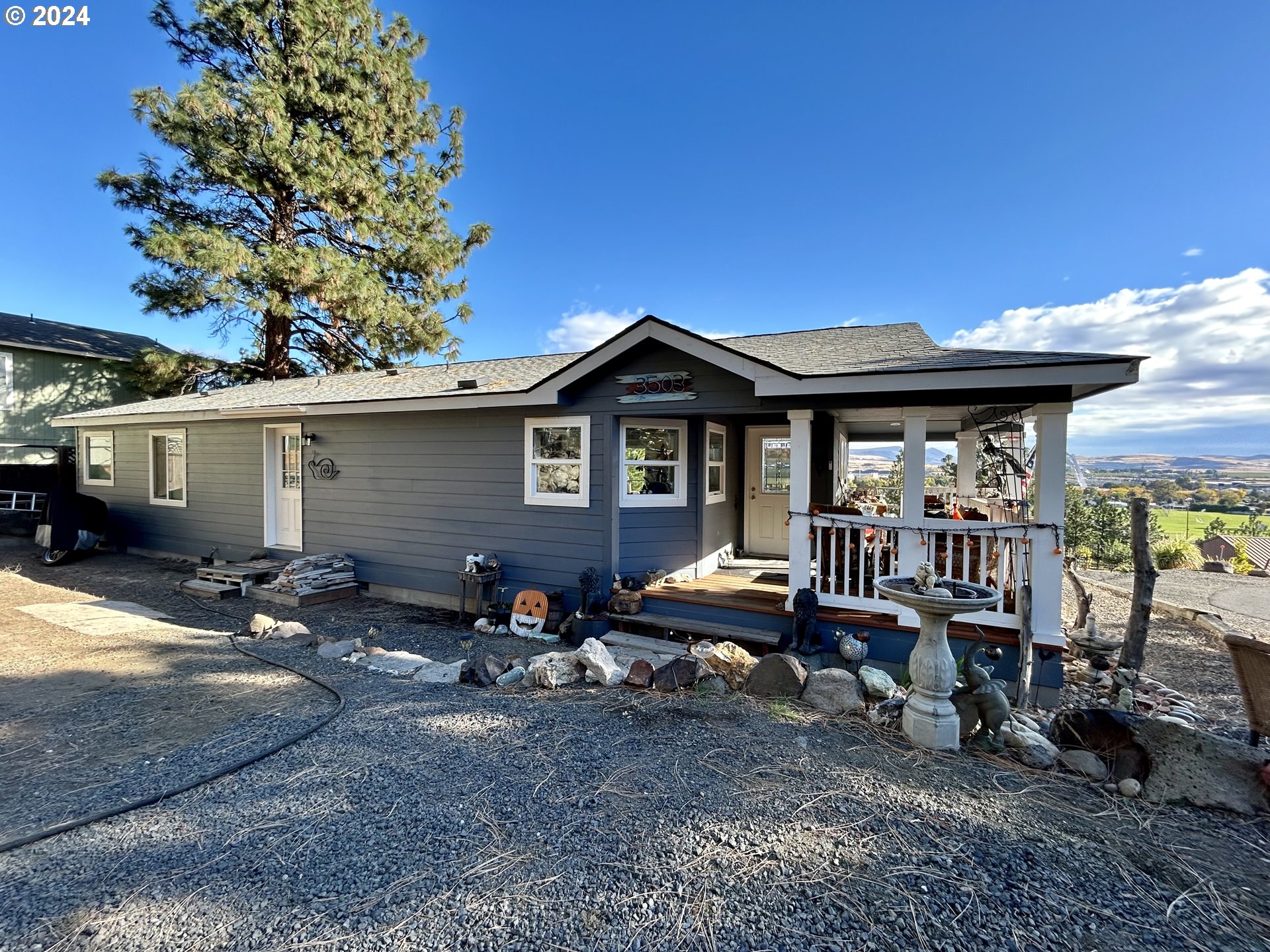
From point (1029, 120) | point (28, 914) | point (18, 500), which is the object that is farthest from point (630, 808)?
point (18, 500)

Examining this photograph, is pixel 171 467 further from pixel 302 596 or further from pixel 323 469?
pixel 302 596

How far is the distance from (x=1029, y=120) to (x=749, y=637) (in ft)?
34.0

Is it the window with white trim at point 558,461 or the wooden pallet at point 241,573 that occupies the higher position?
the window with white trim at point 558,461

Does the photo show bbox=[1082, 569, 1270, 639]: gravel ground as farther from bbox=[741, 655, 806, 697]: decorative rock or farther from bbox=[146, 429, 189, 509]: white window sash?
bbox=[146, 429, 189, 509]: white window sash

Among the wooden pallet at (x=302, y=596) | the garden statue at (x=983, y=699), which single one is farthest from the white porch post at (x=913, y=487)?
the wooden pallet at (x=302, y=596)

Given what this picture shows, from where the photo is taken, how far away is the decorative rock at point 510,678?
185 inches

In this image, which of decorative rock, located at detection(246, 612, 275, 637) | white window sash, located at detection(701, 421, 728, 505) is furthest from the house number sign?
decorative rock, located at detection(246, 612, 275, 637)

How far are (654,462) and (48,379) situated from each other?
19.8 metres

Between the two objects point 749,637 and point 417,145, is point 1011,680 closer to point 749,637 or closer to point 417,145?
point 749,637

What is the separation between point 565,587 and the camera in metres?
6.66

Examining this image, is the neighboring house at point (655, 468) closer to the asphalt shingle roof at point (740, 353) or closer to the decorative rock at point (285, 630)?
the asphalt shingle roof at point (740, 353)

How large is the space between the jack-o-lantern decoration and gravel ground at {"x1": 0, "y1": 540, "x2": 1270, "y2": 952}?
298cm

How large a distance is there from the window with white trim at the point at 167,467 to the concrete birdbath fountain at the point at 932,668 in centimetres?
1278

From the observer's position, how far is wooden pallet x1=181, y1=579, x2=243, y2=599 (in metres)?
8.02
